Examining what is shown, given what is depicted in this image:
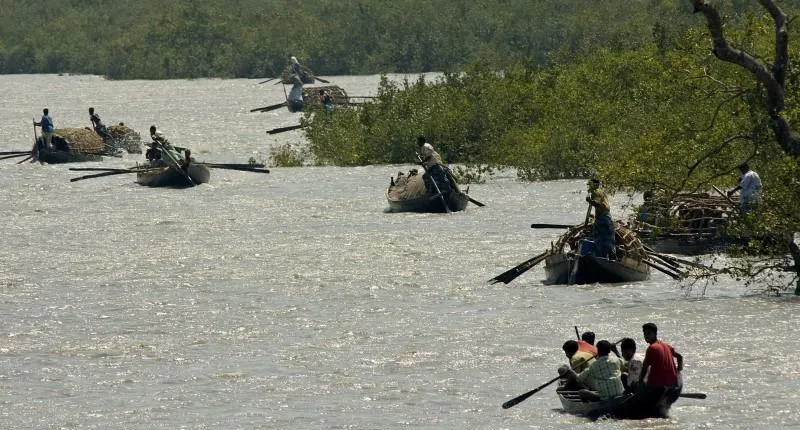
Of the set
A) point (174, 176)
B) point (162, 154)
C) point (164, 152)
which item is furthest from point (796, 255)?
point (174, 176)

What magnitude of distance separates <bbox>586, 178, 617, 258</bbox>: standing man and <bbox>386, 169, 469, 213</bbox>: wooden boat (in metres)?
11.4

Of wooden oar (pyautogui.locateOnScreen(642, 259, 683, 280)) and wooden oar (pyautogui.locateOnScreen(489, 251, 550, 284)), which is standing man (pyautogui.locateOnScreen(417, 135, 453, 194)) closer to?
wooden oar (pyautogui.locateOnScreen(489, 251, 550, 284))

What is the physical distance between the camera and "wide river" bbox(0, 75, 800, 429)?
63.5 feet

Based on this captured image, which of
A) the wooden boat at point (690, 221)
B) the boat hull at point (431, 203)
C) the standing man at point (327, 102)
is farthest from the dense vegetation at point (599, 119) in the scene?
the standing man at point (327, 102)

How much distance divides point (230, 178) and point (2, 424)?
3059cm

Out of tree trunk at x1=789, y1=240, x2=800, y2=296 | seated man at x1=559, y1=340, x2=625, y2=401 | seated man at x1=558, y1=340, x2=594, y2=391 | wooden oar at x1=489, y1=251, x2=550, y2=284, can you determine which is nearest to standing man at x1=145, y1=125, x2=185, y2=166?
wooden oar at x1=489, y1=251, x2=550, y2=284

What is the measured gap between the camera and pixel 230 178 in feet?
162

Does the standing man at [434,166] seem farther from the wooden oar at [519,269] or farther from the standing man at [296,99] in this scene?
the standing man at [296,99]

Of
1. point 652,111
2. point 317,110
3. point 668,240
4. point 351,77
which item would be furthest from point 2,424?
point 351,77

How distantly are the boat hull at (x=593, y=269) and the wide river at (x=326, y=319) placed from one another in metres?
0.28

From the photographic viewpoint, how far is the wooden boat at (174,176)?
45.8 meters

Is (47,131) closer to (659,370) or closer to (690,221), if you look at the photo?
(690,221)

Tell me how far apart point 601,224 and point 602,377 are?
861 centimetres

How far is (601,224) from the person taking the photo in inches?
1040
